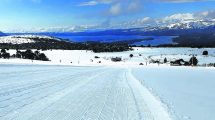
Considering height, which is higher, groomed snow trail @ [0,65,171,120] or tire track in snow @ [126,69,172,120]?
groomed snow trail @ [0,65,171,120]

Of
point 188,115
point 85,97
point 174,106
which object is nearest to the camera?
point 188,115

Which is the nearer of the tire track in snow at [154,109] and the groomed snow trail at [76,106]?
the groomed snow trail at [76,106]

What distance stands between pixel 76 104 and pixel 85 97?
2.32 metres

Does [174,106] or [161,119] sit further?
[174,106]

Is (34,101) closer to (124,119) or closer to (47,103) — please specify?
(47,103)

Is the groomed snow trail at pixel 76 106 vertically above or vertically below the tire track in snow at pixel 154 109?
above

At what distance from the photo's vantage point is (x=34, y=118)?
33.9ft

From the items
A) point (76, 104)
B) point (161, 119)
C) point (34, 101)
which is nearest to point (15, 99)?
point (34, 101)

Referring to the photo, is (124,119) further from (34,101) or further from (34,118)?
(34,101)

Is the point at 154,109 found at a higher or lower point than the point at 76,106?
lower

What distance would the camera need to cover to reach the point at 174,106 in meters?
13.8

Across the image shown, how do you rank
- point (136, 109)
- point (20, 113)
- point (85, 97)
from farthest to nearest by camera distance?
point (85, 97) < point (136, 109) < point (20, 113)

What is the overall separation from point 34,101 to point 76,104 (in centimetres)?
159

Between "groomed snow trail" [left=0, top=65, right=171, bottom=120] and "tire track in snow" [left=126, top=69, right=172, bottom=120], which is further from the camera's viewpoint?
"tire track in snow" [left=126, top=69, right=172, bottom=120]
